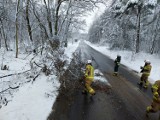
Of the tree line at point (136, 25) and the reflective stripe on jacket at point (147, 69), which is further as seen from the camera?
the tree line at point (136, 25)

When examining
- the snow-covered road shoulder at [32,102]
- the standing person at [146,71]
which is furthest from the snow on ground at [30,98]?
the standing person at [146,71]

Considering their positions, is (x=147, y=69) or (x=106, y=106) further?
(x=147, y=69)

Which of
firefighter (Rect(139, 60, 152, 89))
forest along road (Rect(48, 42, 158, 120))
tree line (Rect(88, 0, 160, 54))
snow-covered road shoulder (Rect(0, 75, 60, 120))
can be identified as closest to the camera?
snow-covered road shoulder (Rect(0, 75, 60, 120))

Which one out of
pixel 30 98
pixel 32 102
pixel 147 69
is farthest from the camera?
pixel 147 69

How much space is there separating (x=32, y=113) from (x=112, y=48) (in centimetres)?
2559

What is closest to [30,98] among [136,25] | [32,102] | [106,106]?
[32,102]

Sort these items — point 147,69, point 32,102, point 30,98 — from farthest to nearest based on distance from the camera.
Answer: point 147,69 < point 30,98 < point 32,102

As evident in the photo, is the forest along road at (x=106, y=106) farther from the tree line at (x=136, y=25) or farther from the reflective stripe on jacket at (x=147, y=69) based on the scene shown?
the tree line at (x=136, y=25)

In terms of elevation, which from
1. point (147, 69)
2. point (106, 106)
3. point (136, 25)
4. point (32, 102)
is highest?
point (136, 25)

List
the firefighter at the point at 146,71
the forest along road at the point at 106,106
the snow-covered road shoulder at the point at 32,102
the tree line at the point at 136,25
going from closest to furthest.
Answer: the snow-covered road shoulder at the point at 32,102
the forest along road at the point at 106,106
the firefighter at the point at 146,71
the tree line at the point at 136,25

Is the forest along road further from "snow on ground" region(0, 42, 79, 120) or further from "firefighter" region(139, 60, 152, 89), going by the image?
"firefighter" region(139, 60, 152, 89)

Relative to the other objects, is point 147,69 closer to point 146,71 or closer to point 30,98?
point 146,71

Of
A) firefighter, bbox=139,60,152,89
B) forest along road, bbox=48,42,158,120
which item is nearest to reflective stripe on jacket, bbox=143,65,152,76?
firefighter, bbox=139,60,152,89

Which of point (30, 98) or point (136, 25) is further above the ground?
point (136, 25)
